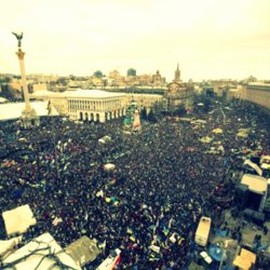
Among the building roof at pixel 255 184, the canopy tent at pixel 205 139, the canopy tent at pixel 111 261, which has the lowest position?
the canopy tent at pixel 205 139

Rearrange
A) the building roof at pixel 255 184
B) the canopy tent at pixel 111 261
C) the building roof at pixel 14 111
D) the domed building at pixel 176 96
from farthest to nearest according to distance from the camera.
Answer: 1. the domed building at pixel 176 96
2. the building roof at pixel 14 111
3. the building roof at pixel 255 184
4. the canopy tent at pixel 111 261

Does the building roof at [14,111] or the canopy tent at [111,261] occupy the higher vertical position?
the building roof at [14,111]

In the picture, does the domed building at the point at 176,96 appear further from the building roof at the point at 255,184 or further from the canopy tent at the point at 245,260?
the canopy tent at the point at 245,260

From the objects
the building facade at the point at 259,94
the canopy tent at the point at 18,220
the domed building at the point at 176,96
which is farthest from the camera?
the building facade at the point at 259,94

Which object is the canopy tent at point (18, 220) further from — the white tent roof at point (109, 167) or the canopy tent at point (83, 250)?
the white tent roof at point (109, 167)

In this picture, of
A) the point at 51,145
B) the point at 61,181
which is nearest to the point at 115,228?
the point at 61,181

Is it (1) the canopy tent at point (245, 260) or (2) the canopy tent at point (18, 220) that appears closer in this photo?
(1) the canopy tent at point (245, 260)

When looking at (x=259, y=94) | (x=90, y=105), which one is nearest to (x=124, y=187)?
(x=90, y=105)

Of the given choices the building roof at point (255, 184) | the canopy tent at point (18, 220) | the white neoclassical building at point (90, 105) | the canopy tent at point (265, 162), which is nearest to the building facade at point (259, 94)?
the white neoclassical building at point (90, 105)
